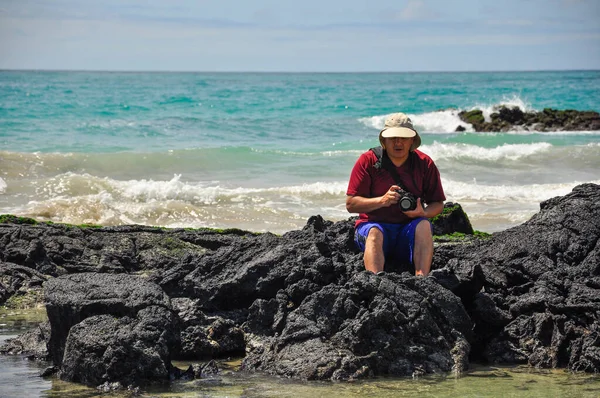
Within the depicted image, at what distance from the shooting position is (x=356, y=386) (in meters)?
5.06

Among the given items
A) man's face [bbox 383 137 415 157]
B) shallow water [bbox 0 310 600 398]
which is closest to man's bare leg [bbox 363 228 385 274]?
man's face [bbox 383 137 415 157]

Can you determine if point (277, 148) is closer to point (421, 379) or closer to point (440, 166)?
point (440, 166)

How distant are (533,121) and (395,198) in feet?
113

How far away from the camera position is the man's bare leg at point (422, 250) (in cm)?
596

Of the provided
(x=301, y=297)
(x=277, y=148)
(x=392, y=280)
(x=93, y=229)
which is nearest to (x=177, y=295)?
(x=301, y=297)

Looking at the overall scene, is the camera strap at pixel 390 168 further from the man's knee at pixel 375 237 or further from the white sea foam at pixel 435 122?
the white sea foam at pixel 435 122

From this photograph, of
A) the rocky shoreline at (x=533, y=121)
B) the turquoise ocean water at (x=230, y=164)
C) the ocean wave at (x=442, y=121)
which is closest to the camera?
the turquoise ocean water at (x=230, y=164)

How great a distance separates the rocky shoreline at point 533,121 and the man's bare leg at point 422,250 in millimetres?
32687

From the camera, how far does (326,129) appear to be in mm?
35750

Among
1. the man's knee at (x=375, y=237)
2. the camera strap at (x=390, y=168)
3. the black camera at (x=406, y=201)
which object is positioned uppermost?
the camera strap at (x=390, y=168)

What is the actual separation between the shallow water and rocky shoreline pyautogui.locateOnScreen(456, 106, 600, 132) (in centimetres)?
3342

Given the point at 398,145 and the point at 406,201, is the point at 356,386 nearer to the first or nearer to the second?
the point at 406,201

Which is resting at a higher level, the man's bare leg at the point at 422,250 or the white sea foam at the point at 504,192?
the man's bare leg at the point at 422,250

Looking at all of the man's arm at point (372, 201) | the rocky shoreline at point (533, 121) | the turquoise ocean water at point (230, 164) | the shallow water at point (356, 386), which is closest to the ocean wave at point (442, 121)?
the turquoise ocean water at point (230, 164)
